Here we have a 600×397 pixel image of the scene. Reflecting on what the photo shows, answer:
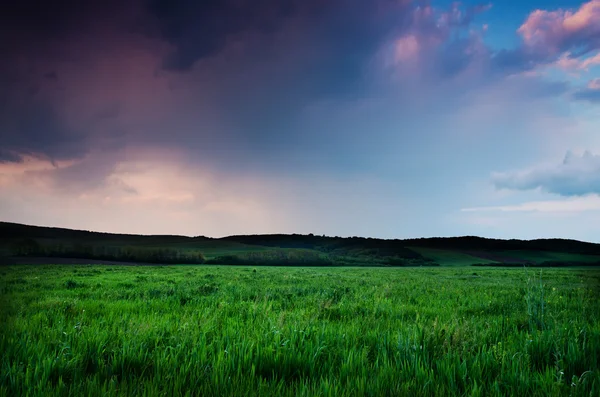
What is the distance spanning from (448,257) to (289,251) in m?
49.1

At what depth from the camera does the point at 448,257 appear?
100562mm

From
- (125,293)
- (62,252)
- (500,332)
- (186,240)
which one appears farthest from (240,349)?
(186,240)

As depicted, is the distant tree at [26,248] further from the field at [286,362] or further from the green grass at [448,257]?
the green grass at [448,257]

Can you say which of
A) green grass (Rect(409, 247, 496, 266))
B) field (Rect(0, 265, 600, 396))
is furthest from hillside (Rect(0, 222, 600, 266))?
field (Rect(0, 265, 600, 396))

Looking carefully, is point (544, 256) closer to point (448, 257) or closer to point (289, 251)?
point (448, 257)

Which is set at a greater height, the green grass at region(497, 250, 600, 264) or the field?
the field

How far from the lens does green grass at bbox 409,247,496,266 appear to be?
93.6 m

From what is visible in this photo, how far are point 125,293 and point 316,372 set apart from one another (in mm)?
9768

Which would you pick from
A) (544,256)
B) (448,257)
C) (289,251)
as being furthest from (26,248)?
(544,256)

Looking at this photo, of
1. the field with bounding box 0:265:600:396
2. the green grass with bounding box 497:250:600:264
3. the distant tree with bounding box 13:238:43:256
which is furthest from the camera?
the green grass with bounding box 497:250:600:264

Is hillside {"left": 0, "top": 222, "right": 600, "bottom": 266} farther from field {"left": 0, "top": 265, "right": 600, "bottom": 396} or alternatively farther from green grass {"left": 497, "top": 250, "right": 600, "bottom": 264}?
field {"left": 0, "top": 265, "right": 600, "bottom": 396}

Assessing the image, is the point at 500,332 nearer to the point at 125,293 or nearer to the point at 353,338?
the point at 353,338

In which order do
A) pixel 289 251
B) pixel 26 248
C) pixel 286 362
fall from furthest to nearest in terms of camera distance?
pixel 289 251 → pixel 26 248 → pixel 286 362

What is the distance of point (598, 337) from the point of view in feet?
15.5
